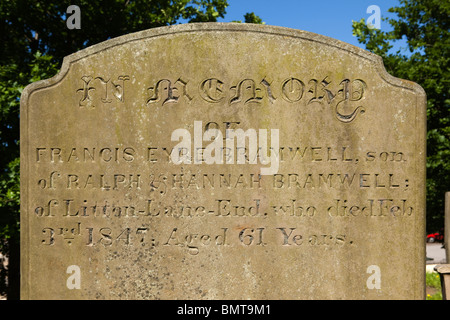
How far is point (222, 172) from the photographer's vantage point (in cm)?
329

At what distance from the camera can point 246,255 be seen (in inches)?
129

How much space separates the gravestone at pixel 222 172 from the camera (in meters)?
3.27

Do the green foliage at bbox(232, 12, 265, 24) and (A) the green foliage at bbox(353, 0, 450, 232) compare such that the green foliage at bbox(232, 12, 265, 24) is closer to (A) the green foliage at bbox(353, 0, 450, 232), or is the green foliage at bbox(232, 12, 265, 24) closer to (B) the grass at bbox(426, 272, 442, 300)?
(A) the green foliage at bbox(353, 0, 450, 232)

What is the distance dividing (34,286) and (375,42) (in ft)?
25.1

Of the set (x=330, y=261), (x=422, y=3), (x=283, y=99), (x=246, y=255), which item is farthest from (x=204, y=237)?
(x=422, y=3)

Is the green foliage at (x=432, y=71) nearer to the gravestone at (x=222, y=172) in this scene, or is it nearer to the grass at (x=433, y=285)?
the grass at (x=433, y=285)

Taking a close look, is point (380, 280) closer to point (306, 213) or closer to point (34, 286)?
point (306, 213)

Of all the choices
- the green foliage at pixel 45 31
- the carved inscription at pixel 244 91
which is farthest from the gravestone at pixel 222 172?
the green foliage at pixel 45 31

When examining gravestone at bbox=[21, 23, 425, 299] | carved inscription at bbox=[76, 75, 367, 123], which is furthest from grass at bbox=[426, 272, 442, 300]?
carved inscription at bbox=[76, 75, 367, 123]

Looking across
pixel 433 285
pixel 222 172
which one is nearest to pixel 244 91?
pixel 222 172

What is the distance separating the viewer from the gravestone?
3266 mm

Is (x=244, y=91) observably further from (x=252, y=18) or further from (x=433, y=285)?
(x=433, y=285)

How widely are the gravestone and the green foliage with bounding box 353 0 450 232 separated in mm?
4346

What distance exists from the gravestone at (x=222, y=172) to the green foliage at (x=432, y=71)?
4.35 meters
